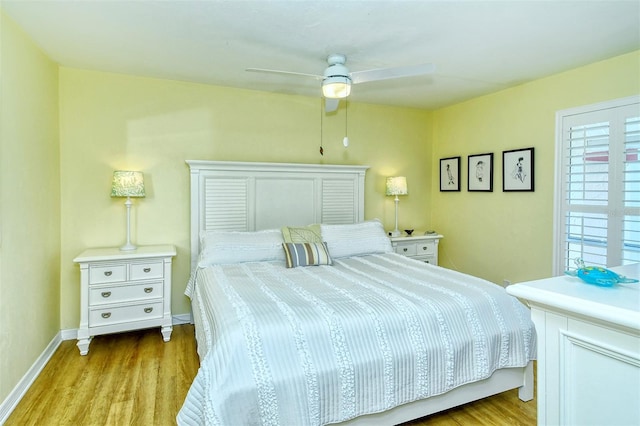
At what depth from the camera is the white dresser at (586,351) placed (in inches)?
29.9

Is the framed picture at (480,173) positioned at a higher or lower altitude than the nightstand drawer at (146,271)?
higher

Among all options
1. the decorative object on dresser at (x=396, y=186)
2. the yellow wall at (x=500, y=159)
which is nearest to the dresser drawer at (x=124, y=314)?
the decorative object on dresser at (x=396, y=186)

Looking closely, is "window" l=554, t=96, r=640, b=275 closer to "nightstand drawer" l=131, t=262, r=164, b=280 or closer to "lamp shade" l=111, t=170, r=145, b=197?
"nightstand drawer" l=131, t=262, r=164, b=280

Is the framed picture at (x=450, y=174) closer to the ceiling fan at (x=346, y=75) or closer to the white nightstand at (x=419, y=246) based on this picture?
the white nightstand at (x=419, y=246)

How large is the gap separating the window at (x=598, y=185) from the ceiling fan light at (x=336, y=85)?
7.11ft

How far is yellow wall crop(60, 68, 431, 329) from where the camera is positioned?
10.8 feet

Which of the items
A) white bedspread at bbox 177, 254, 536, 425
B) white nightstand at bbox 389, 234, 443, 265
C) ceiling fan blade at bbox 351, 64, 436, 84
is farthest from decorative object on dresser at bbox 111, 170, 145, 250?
white nightstand at bbox 389, 234, 443, 265

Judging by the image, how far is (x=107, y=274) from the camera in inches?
118

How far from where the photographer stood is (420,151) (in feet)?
15.9

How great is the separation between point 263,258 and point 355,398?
1.67 m

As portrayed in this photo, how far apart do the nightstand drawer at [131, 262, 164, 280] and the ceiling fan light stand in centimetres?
208

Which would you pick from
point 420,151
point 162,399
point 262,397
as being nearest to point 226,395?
point 262,397

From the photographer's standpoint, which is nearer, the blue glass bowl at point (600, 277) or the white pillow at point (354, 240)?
the blue glass bowl at point (600, 277)

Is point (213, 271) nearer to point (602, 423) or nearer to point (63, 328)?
point (63, 328)
